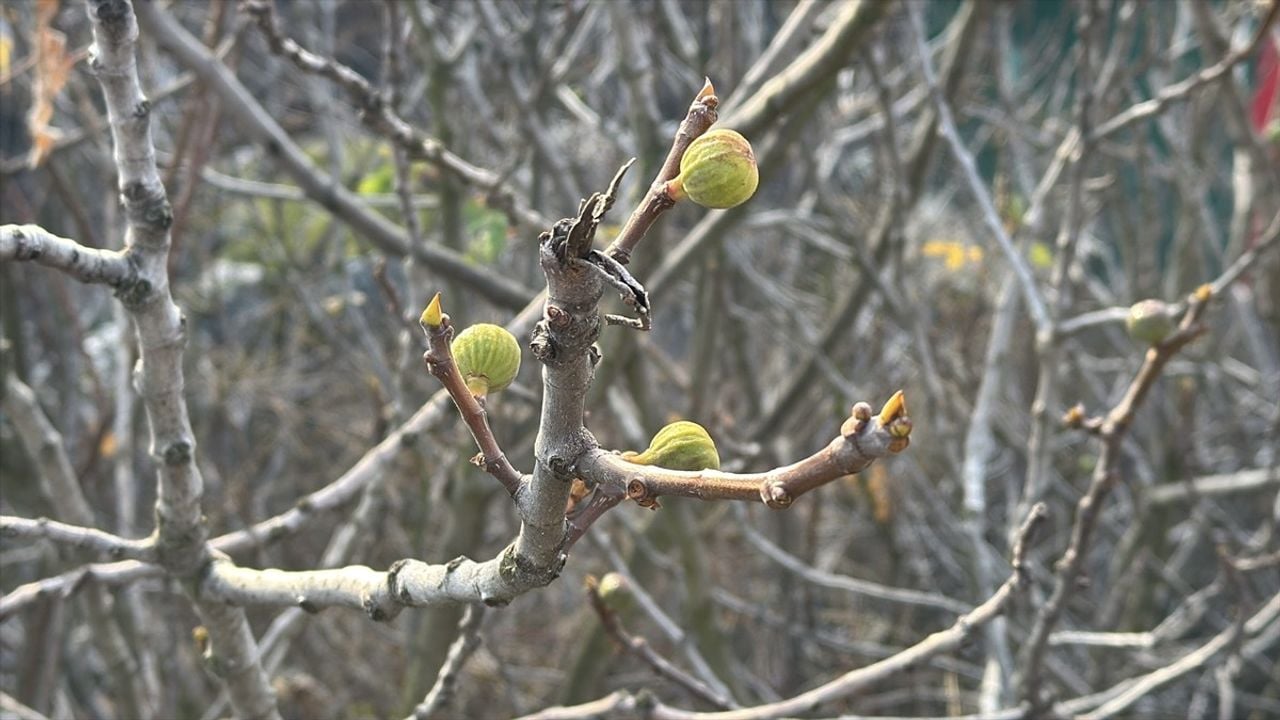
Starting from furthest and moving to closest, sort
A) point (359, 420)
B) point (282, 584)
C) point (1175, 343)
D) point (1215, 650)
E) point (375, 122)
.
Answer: point (359, 420), point (1215, 650), point (375, 122), point (1175, 343), point (282, 584)

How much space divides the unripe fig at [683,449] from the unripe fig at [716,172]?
16cm

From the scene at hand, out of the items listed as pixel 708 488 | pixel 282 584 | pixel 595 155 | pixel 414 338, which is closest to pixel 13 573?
pixel 595 155

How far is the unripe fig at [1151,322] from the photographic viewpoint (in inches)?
64.2

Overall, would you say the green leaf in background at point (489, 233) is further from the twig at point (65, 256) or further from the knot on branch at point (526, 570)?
the knot on branch at point (526, 570)

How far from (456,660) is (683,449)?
739 millimetres

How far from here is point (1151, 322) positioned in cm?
164

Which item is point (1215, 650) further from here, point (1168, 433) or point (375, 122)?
point (1168, 433)

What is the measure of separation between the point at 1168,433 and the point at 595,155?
2758 millimetres

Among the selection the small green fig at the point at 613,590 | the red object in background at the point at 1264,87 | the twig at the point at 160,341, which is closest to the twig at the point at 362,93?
the twig at the point at 160,341

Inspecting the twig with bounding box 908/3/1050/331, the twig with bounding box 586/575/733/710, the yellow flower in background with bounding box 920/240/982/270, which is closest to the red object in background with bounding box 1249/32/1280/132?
the yellow flower in background with bounding box 920/240/982/270

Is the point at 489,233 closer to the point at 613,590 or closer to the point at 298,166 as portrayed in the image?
the point at 298,166

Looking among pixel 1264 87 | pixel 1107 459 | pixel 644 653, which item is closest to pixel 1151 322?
pixel 1107 459

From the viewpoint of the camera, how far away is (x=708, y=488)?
68cm

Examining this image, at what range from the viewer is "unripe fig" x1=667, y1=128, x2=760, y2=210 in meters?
0.71
